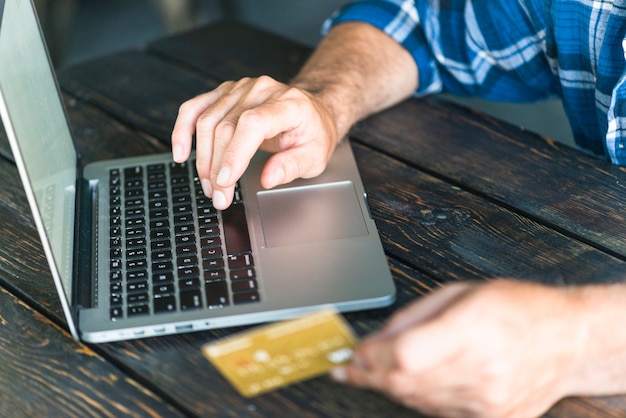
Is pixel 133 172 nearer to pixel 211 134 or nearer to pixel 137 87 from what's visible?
pixel 211 134

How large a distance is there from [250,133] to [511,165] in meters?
0.37

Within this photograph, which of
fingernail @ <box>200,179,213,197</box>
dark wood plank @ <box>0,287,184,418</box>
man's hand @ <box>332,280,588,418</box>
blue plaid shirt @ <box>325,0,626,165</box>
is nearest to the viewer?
man's hand @ <box>332,280,588,418</box>

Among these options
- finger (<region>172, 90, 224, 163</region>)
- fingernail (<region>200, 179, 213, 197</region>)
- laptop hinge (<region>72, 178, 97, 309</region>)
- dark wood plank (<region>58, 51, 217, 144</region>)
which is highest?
finger (<region>172, 90, 224, 163</region>)

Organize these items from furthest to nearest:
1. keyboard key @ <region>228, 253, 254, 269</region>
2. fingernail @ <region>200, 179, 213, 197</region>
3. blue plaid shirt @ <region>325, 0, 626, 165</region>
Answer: blue plaid shirt @ <region>325, 0, 626, 165</region>, fingernail @ <region>200, 179, 213, 197</region>, keyboard key @ <region>228, 253, 254, 269</region>

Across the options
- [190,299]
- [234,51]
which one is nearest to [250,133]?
[190,299]

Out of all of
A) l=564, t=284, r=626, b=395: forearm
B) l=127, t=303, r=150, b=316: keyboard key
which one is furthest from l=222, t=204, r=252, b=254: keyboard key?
l=564, t=284, r=626, b=395: forearm

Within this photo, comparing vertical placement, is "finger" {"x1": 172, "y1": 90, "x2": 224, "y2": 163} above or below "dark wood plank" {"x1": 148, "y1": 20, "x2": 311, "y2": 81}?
above

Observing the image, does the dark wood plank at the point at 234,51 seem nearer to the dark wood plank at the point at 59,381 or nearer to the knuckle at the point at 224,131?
the knuckle at the point at 224,131

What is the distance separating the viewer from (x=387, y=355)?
24.7 inches

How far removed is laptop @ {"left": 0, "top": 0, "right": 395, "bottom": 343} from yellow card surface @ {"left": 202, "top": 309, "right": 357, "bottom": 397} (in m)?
0.10

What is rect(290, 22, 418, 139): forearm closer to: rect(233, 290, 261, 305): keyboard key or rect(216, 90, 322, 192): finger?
rect(216, 90, 322, 192): finger

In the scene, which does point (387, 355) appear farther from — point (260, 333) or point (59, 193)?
point (59, 193)

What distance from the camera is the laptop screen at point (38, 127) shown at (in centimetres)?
76

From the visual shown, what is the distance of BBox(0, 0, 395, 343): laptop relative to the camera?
31.2 inches
